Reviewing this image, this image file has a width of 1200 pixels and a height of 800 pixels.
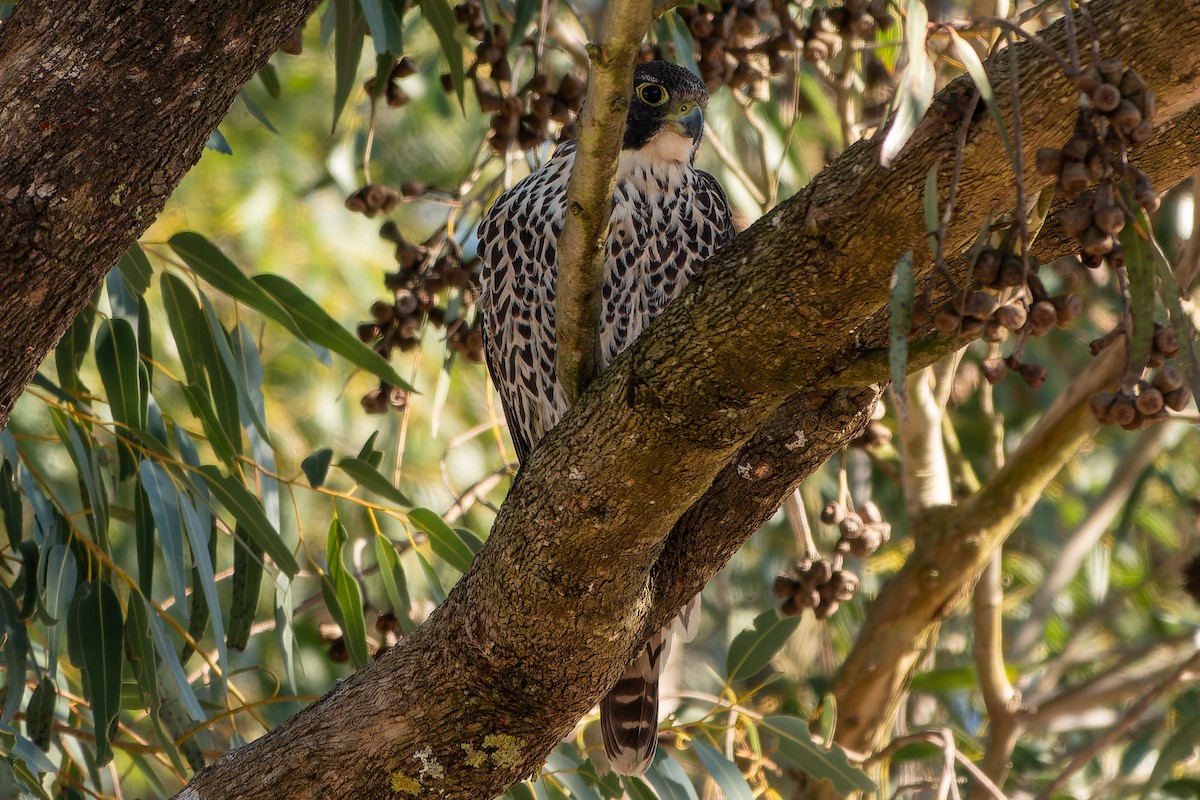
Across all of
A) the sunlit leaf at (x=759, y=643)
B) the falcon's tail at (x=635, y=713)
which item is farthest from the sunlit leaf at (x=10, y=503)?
the sunlit leaf at (x=759, y=643)

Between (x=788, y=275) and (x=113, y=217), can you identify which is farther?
(x=113, y=217)

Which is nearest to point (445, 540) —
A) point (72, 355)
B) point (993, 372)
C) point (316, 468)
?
point (316, 468)

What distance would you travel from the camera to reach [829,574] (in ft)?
8.94

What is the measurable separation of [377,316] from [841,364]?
4.34ft

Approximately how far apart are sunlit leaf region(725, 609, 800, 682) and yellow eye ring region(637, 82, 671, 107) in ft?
3.45

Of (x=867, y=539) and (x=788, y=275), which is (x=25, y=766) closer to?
(x=788, y=275)

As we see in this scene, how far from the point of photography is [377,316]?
267cm

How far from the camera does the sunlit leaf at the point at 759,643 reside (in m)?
2.66

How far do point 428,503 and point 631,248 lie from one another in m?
2.89

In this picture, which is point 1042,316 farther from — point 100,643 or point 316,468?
point 100,643

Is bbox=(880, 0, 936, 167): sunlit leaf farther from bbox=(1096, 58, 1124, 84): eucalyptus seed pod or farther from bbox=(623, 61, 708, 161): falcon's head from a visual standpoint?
bbox=(623, 61, 708, 161): falcon's head

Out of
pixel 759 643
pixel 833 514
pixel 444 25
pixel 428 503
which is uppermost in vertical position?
pixel 428 503

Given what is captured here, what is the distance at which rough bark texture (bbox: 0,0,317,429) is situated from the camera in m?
1.60

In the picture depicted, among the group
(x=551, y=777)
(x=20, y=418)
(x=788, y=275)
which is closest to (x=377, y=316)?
(x=551, y=777)
